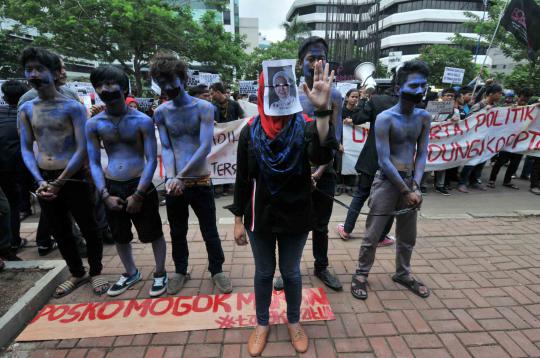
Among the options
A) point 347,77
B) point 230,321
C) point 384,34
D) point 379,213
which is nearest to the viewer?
point 230,321

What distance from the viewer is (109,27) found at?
15.1 meters

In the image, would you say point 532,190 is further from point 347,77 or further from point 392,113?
point 347,77

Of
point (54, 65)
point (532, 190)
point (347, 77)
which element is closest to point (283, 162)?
point (54, 65)

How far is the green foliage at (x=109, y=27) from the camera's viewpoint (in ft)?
47.1

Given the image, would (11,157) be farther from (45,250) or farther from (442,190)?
(442,190)

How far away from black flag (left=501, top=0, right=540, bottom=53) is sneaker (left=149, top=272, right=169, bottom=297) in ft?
27.1

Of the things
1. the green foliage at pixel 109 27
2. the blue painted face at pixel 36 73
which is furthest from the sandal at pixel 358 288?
the green foliage at pixel 109 27

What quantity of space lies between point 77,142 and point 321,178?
237cm

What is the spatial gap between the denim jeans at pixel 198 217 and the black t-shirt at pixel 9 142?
98.8 inches

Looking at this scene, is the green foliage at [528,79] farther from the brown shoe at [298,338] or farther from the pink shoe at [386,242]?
the brown shoe at [298,338]

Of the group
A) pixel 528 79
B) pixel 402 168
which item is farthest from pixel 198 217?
pixel 528 79

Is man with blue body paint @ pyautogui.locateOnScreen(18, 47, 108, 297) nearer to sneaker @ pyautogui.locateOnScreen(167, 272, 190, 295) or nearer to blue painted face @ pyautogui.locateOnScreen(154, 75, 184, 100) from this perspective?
sneaker @ pyautogui.locateOnScreen(167, 272, 190, 295)

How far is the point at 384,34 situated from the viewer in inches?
2352

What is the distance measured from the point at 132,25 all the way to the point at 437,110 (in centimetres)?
1391
